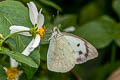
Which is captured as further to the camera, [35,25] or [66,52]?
[66,52]

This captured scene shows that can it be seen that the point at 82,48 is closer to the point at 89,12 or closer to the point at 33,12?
the point at 33,12

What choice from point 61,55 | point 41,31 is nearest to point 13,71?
point 61,55

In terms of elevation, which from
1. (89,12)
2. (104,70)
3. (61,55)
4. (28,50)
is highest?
(28,50)

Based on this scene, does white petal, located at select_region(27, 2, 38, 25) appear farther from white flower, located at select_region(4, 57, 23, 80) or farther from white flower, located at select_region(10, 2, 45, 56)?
white flower, located at select_region(4, 57, 23, 80)

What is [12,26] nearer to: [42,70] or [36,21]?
[36,21]

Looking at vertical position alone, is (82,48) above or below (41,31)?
below

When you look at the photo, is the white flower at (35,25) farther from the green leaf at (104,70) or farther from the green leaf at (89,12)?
the green leaf at (89,12)

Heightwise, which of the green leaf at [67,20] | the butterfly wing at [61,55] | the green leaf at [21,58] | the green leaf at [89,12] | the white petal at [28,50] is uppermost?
the green leaf at [21,58]

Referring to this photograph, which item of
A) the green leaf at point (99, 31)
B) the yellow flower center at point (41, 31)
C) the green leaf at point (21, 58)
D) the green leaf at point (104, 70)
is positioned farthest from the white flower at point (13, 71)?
the green leaf at point (104, 70)
